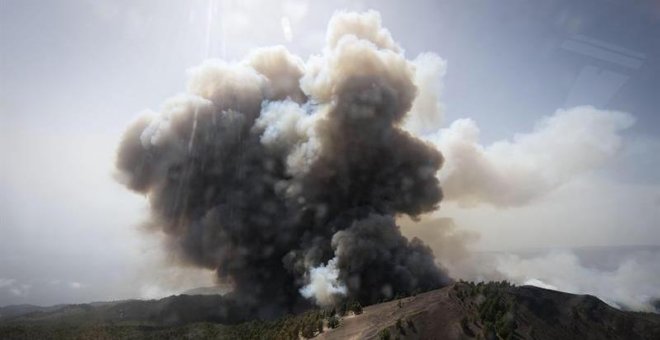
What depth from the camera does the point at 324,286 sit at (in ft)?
192

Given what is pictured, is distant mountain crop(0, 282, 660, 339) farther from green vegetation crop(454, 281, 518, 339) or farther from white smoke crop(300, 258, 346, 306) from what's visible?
white smoke crop(300, 258, 346, 306)

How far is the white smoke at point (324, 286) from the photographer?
57000 millimetres

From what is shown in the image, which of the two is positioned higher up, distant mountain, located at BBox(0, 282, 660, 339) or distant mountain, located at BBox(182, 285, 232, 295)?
distant mountain, located at BBox(182, 285, 232, 295)

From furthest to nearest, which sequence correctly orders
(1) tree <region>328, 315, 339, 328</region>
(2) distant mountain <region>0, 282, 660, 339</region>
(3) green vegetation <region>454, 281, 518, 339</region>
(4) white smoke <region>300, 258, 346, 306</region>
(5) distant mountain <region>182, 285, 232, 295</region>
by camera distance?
(5) distant mountain <region>182, 285, 232, 295</region>, (4) white smoke <region>300, 258, 346, 306</region>, (1) tree <region>328, 315, 339, 328</region>, (2) distant mountain <region>0, 282, 660, 339</region>, (3) green vegetation <region>454, 281, 518, 339</region>

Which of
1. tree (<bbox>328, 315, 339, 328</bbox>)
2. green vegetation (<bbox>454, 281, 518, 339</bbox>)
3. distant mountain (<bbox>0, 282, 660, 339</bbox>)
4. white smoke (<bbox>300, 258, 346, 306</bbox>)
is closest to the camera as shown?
green vegetation (<bbox>454, 281, 518, 339</bbox>)

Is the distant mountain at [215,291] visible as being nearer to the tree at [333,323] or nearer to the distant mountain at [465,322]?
the distant mountain at [465,322]

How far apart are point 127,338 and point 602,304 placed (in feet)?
176

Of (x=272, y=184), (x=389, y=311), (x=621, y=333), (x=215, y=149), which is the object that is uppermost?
(x=215, y=149)

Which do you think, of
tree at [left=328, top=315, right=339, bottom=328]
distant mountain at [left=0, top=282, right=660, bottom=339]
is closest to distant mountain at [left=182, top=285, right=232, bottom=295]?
distant mountain at [left=0, top=282, right=660, bottom=339]

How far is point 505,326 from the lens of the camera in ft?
114

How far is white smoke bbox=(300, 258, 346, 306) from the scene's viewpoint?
187 ft

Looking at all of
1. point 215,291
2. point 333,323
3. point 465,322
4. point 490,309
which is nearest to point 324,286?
point 333,323

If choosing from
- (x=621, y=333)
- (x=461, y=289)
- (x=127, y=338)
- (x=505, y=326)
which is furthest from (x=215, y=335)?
(x=621, y=333)

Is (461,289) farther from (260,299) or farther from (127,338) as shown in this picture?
(127,338)
